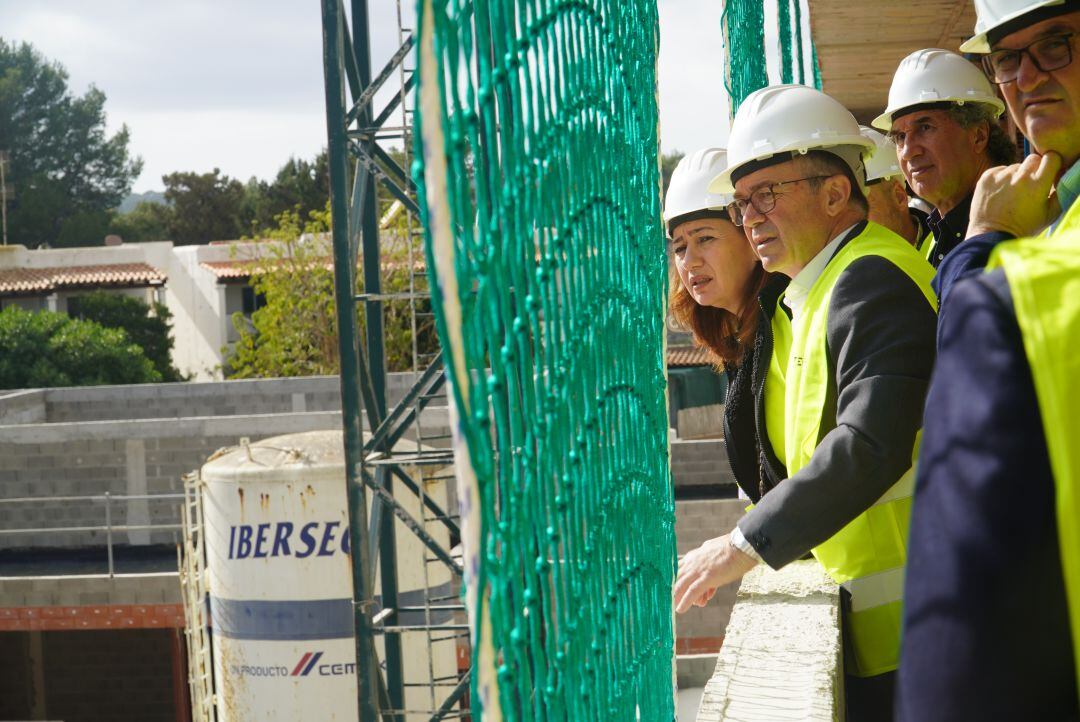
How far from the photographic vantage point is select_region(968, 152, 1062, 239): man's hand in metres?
2.07

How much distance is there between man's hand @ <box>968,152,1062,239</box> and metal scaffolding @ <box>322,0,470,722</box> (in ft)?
18.2

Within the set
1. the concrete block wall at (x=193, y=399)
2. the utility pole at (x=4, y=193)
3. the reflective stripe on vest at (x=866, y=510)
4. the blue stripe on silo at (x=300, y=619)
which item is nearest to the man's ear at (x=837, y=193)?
the reflective stripe on vest at (x=866, y=510)

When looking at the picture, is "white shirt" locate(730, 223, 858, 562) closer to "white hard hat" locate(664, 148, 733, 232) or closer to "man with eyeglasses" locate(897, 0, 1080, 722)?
"white hard hat" locate(664, 148, 733, 232)

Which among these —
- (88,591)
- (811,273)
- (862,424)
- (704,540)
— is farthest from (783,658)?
(88,591)

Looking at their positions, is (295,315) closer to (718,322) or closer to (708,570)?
(718,322)

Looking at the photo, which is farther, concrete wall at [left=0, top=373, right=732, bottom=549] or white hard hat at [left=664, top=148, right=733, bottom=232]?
concrete wall at [left=0, top=373, right=732, bottom=549]

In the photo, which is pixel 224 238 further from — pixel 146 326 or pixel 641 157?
pixel 641 157

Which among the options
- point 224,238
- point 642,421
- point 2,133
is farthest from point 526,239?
point 2,133

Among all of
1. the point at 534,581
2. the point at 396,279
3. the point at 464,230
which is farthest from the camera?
the point at 396,279

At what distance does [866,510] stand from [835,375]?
27 cm

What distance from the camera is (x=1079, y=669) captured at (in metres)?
0.85

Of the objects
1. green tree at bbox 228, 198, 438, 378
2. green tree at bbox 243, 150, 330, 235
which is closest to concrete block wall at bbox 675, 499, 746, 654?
green tree at bbox 228, 198, 438, 378

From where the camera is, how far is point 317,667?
972 centimetres

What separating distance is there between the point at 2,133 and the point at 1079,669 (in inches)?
2697
